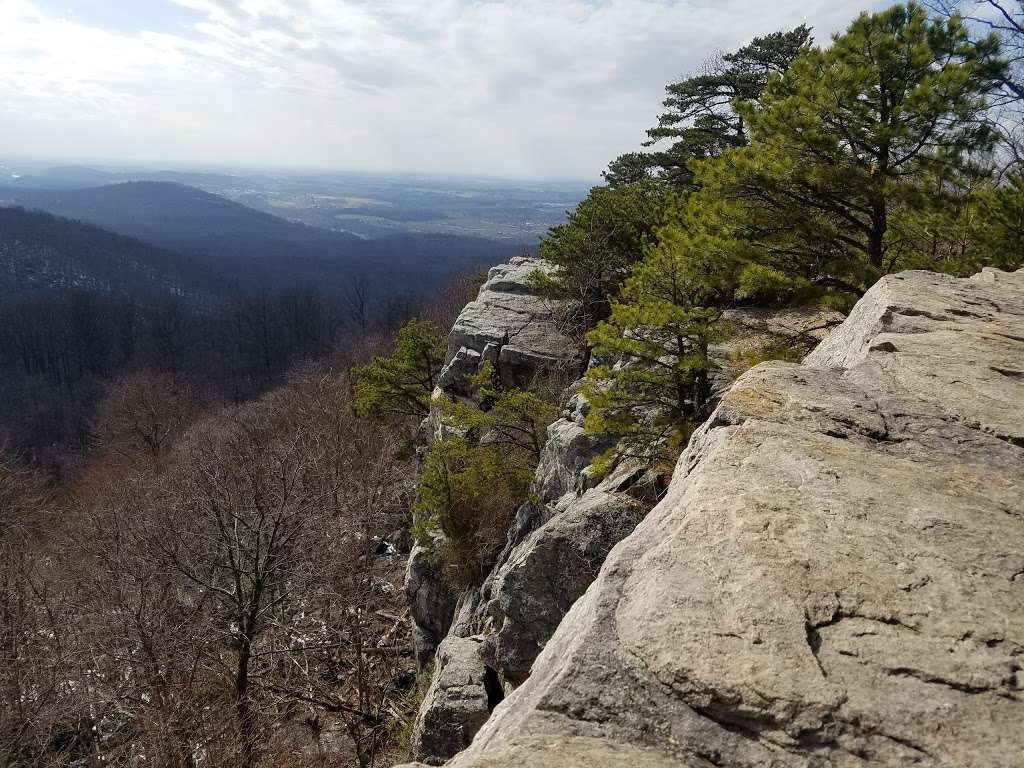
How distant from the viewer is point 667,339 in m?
9.62

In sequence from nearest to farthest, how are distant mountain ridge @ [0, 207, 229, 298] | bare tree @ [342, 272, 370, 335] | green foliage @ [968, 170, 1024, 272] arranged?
green foliage @ [968, 170, 1024, 272], bare tree @ [342, 272, 370, 335], distant mountain ridge @ [0, 207, 229, 298]

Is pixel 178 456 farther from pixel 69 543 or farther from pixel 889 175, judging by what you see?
pixel 889 175

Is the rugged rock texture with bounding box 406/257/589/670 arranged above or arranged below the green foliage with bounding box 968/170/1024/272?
below

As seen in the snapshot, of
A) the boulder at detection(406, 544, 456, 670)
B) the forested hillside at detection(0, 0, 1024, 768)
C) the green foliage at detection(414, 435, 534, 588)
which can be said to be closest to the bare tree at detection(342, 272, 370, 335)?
the forested hillside at detection(0, 0, 1024, 768)

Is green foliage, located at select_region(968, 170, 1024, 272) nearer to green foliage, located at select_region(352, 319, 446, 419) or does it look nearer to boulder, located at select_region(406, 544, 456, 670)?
boulder, located at select_region(406, 544, 456, 670)

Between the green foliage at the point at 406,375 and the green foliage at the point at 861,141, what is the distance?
1588 cm

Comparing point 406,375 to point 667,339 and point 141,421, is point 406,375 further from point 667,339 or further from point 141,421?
point 141,421

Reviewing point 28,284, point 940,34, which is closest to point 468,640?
point 940,34

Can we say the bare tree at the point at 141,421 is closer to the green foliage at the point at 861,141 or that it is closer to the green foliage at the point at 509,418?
the green foliage at the point at 509,418

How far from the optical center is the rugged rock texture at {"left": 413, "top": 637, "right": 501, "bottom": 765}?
32.2 feet

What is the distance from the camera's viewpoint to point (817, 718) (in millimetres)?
2672

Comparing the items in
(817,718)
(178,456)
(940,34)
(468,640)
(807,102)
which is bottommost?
(178,456)

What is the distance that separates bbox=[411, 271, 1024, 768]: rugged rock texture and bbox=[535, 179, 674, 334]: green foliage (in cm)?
1340

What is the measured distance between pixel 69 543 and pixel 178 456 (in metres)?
14.4
